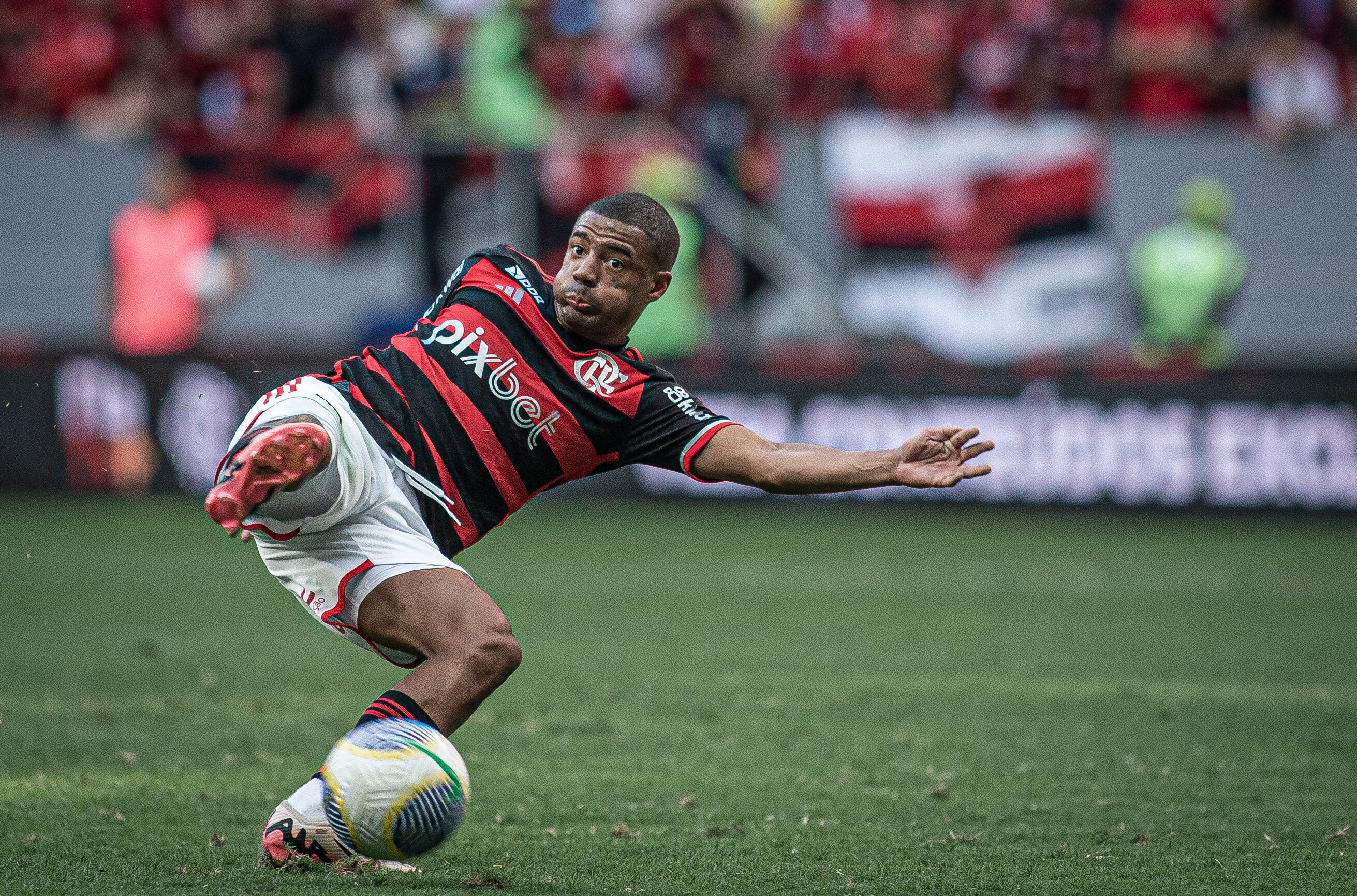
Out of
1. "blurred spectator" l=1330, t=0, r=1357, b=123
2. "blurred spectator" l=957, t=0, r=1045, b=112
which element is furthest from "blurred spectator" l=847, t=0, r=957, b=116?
"blurred spectator" l=1330, t=0, r=1357, b=123

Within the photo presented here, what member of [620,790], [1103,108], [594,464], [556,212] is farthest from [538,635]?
[1103,108]

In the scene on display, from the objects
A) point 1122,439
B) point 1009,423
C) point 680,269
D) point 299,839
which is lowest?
point 1122,439

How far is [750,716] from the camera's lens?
22.1 ft

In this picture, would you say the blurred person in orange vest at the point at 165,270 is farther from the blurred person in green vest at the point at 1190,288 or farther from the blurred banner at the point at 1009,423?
the blurred person in green vest at the point at 1190,288

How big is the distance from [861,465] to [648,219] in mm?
939

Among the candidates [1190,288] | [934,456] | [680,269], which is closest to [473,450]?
[934,456]

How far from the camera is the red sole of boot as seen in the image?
3.72 meters

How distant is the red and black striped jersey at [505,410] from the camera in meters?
4.50

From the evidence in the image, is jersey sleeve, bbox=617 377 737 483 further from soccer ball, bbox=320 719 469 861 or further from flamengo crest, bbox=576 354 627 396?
soccer ball, bbox=320 719 469 861

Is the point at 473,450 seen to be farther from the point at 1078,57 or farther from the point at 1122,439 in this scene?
the point at 1078,57

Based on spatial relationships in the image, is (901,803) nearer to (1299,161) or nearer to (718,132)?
(718,132)

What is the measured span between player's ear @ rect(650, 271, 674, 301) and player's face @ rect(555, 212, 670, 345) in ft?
0.15

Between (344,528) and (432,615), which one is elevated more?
(344,528)

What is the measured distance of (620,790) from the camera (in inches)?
213
